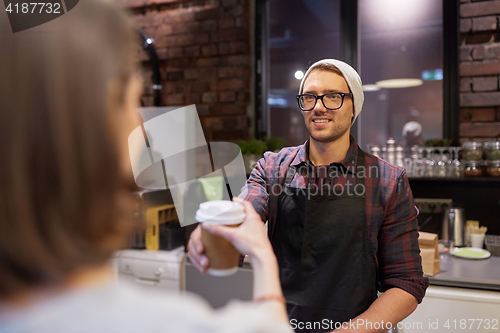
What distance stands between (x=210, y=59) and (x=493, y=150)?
1820 millimetres

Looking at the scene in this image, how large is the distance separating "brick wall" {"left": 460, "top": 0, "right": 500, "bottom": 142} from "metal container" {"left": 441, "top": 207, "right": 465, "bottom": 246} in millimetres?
450

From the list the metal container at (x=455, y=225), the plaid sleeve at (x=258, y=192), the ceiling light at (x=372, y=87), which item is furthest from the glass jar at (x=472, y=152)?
the plaid sleeve at (x=258, y=192)

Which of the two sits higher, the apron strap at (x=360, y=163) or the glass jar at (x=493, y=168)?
the apron strap at (x=360, y=163)

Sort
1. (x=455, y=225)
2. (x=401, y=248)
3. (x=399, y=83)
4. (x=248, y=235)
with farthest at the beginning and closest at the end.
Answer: (x=399, y=83)
(x=455, y=225)
(x=401, y=248)
(x=248, y=235)

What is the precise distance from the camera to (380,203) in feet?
3.69

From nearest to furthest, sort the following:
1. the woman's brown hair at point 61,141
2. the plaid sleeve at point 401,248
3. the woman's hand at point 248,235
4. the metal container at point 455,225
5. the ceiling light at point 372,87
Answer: the woman's brown hair at point 61,141 < the woman's hand at point 248,235 < the plaid sleeve at point 401,248 < the metal container at point 455,225 < the ceiling light at point 372,87

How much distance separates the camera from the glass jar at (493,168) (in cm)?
197

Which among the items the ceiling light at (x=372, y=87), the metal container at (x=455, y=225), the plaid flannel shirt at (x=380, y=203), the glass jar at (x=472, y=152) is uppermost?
the ceiling light at (x=372, y=87)

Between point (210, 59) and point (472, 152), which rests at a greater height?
point (210, 59)

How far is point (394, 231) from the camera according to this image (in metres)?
1.10

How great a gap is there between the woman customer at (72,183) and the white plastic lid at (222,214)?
144 millimetres

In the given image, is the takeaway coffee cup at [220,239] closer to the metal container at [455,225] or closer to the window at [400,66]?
the metal container at [455,225]

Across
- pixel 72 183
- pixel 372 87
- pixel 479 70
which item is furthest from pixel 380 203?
pixel 372 87

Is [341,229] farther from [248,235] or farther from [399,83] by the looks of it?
[399,83]
